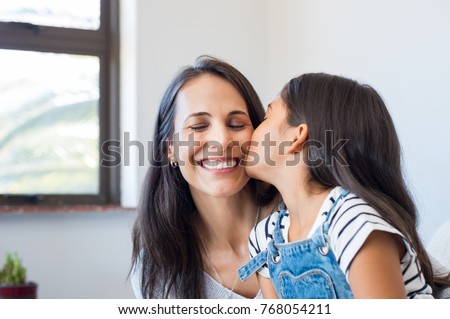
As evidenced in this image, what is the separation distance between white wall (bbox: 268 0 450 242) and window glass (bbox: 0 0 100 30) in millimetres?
1159

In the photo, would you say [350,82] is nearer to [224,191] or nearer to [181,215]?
[224,191]

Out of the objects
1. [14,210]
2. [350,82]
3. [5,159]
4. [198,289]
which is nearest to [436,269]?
[350,82]

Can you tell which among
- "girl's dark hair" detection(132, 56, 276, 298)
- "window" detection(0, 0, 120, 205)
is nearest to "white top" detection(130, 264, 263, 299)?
"girl's dark hair" detection(132, 56, 276, 298)

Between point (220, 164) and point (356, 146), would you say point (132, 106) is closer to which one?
point (220, 164)

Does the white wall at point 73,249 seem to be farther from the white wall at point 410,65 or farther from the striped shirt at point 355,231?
the striped shirt at point 355,231

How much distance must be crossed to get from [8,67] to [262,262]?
210cm

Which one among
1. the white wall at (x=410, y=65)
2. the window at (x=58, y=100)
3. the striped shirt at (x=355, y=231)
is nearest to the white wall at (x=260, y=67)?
the white wall at (x=410, y=65)

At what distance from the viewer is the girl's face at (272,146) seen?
146 centimetres

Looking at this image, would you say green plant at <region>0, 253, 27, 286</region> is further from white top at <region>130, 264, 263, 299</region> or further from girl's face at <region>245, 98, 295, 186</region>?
girl's face at <region>245, 98, 295, 186</region>

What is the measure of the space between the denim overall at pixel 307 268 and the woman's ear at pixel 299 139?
0.54 ft

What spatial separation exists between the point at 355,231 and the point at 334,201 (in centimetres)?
13

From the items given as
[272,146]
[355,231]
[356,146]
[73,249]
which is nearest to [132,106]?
[73,249]

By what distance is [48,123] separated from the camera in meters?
3.21

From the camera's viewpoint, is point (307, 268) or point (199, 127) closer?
point (307, 268)
